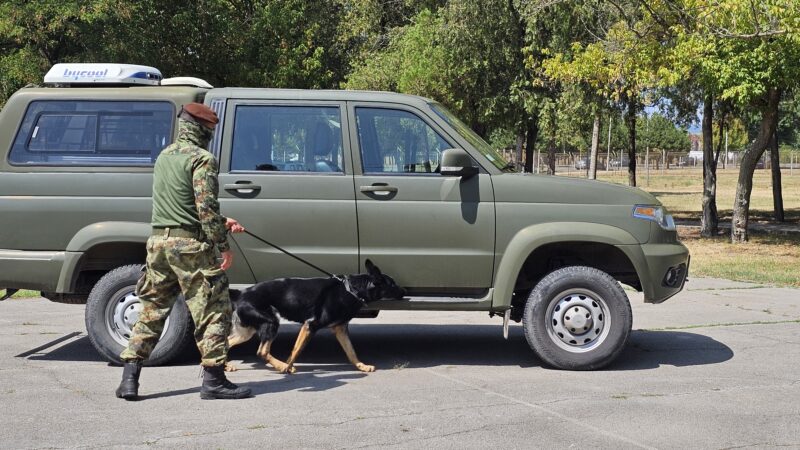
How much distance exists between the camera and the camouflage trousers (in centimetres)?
631

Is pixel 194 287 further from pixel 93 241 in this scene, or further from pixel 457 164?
pixel 457 164

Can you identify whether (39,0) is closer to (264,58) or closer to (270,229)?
(264,58)

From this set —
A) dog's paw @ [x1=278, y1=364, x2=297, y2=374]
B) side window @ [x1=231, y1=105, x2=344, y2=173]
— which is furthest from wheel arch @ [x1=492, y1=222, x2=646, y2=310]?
dog's paw @ [x1=278, y1=364, x2=297, y2=374]

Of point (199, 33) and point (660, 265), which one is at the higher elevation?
point (199, 33)

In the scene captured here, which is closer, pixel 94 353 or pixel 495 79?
pixel 94 353

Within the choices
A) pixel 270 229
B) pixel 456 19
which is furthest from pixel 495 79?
pixel 270 229

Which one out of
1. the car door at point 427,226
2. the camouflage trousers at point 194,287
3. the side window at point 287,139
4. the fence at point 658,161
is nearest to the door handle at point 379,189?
the car door at point 427,226

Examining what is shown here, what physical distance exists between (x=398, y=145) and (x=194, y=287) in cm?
205

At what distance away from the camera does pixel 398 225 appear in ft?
24.2

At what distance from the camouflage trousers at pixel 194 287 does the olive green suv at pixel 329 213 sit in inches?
36.5

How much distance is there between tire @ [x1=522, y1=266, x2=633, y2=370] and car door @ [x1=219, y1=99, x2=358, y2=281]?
1.42 m

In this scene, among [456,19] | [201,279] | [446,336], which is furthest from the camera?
[456,19]

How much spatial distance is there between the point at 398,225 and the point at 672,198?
38.1 m

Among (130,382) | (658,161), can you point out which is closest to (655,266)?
(130,382)
